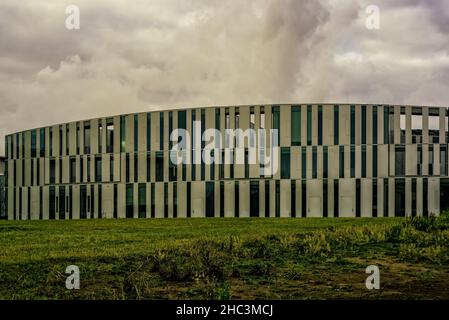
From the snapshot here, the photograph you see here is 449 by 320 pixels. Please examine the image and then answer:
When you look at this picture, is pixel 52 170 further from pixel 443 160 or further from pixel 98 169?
pixel 443 160

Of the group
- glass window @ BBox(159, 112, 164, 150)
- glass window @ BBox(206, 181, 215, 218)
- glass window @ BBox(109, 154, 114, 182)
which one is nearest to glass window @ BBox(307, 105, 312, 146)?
glass window @ BBox(206, 181, 215, 218)

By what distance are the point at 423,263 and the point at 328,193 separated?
40.0m

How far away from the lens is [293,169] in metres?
54.8

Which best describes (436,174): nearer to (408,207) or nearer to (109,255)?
(408,207)

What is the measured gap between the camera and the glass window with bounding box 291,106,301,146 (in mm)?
54906

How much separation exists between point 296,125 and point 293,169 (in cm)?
436

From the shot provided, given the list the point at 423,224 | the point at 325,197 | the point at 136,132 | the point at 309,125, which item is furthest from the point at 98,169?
the point at 423,224

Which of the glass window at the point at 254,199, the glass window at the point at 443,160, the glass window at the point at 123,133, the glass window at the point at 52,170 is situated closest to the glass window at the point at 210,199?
the glass window at the point at 254,199

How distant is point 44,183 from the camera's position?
65.4m

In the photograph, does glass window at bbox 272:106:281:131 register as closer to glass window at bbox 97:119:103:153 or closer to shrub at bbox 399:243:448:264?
glass window at bbox 97:119:103:153

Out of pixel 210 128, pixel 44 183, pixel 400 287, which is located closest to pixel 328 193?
pixel 210 128

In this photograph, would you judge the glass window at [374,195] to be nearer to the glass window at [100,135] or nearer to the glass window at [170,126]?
the glass window at [170,126]

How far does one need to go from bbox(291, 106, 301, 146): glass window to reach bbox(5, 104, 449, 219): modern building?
0.10 metres

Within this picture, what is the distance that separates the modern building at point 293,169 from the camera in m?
53.6
